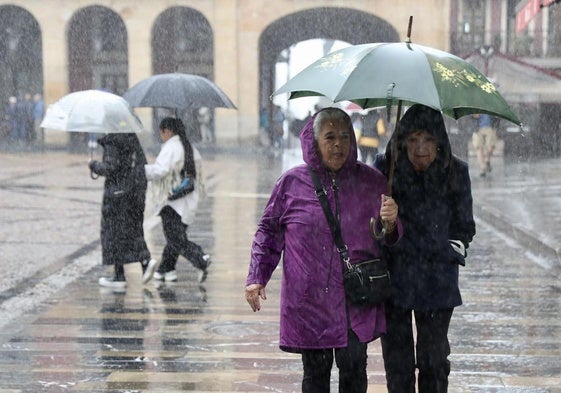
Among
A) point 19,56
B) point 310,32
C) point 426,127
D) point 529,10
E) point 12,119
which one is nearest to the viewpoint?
point 426,127

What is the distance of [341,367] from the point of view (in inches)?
170

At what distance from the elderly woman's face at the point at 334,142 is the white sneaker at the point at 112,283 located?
16.3 ft

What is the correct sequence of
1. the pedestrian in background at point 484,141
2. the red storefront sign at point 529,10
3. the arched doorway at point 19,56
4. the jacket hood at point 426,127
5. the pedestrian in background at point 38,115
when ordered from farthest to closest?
the arched doorway at point 19,56 → the pedestrian in background at point 38,115 → the pedestrian in background at point 484,141 → the red storefront sign at point 529,10 → the jacket hood at point 426,127

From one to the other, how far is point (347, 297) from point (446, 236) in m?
0.61

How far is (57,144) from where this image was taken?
3722cm

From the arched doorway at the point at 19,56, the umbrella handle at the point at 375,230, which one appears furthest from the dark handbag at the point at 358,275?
the arched doorway at the point at 19,56

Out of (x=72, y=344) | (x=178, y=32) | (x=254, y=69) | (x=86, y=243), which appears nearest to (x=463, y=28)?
(x=254, y=69)

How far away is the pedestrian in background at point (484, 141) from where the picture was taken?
2223 centimetres

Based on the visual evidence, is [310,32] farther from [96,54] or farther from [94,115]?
[94,115]

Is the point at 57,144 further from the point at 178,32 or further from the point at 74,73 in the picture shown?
the point at 178,32

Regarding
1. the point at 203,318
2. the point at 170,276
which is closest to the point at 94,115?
the point at 170,276

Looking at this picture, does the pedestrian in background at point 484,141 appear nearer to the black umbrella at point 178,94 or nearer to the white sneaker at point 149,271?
the black umbrella at point 178,94

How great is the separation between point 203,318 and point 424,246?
353cm

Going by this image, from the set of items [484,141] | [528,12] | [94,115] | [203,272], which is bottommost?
[203,272]
